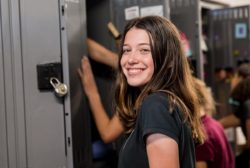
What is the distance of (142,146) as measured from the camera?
1238 mm

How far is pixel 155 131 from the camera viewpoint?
1.16m

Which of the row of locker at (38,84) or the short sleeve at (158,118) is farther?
the row of locker at (38,84)

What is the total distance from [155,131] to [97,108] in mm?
745

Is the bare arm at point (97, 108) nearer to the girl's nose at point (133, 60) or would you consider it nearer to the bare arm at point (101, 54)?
the bare arm at point (101, 54)

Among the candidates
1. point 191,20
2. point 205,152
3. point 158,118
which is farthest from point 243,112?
point 158,118

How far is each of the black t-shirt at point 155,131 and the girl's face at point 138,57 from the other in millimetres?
113

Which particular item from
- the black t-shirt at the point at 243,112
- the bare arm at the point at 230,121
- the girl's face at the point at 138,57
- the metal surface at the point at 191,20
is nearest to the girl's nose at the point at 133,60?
the girl's face at the point at 138,57

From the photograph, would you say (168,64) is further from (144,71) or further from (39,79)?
(39,79)

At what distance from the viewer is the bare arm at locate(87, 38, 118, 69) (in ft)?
6.68

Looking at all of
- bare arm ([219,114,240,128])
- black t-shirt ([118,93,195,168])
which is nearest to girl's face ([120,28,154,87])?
black t-shirt ([118,93,195,168])

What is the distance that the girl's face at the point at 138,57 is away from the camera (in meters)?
1.30

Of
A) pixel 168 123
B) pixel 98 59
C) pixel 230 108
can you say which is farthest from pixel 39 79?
pixel 230 108

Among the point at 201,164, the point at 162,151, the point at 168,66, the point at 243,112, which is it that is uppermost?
the point at 168,66

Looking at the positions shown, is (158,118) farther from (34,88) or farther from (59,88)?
(34,88)
